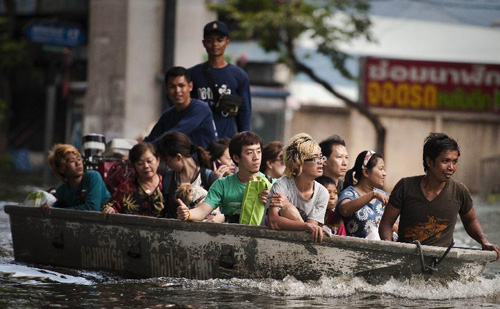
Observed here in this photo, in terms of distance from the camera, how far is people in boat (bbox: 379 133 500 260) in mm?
8250

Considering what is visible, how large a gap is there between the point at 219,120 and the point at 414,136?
1779 centimetres

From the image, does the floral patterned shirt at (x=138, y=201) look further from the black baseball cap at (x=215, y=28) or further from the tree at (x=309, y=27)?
the tree at (x=309, y=27)

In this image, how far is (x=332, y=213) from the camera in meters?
8.82

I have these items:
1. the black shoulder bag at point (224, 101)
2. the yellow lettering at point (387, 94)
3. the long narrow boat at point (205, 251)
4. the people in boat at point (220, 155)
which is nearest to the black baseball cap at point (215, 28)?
the black shoulder bag at point (224, 101)

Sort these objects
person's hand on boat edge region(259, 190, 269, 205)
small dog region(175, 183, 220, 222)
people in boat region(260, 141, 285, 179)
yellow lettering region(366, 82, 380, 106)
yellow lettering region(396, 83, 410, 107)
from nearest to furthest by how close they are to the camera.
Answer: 1. person's hand on boat edge region(259, 190, 269, 205)
2. small dog region(175, 183, 220, 222)
3. people in boat region(260, 141, 285, 179)
4. yellow lettering region(366, 82, 380, 106)
5. yellow lettering region(396, 83, 410, 107)

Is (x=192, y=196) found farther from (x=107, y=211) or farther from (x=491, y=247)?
(x=491, y=247)

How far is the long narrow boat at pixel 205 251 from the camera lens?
795cm

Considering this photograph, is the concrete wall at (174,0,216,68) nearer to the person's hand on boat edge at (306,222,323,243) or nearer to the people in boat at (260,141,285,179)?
the people in boat at (260,141,285,179)

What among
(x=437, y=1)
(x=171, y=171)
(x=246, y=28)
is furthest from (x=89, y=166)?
(x=437, y=1)

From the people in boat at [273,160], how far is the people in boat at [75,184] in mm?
1516

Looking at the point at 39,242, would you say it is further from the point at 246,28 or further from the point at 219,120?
the point at 246,28

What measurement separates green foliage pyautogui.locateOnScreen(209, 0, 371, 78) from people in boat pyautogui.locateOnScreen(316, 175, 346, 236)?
17.9m

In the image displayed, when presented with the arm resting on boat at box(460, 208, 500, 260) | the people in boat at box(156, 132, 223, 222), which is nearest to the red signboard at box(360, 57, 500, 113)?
the people in boat at box(156, 132, 223, 222)

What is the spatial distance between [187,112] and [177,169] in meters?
1.09
